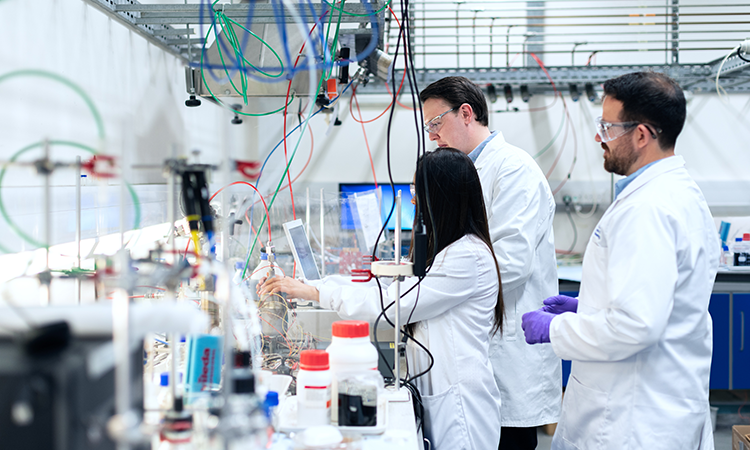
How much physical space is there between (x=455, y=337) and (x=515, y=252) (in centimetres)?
40

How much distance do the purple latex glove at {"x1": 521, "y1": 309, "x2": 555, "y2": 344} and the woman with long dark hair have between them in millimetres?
94

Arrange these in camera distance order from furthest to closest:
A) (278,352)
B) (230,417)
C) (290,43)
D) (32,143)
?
1. (290,43)
2. (278,352)
3. (32,143)
4. (230,417)

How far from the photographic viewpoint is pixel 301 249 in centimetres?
162

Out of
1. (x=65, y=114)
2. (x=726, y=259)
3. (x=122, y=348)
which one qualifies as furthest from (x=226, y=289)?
(x=726, y=259)

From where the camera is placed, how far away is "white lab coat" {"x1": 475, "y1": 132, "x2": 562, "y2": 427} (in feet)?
4.97

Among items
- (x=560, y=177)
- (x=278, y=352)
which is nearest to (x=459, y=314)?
(x=278, y=352)

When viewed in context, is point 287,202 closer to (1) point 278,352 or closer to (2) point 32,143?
(1) point 278,352

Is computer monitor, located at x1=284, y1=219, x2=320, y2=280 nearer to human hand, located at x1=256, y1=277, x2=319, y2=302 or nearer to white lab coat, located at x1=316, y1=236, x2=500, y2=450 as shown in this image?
human hand, located at x1=256, y1=277, x2=319, y2=302

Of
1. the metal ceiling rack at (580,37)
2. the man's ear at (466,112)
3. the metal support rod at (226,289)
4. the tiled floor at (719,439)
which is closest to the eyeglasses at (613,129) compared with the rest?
the man's ear at (466,112)

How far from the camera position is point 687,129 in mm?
3445

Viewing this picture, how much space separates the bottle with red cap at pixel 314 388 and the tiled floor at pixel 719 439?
189 cm

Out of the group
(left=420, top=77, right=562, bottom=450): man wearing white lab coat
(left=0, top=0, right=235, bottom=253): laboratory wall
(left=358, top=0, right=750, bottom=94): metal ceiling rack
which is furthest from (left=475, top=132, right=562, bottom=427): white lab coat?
(left=358, top=0, right=750, bottom=94): metal ceiling rack

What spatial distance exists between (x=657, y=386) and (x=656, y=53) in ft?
9.91

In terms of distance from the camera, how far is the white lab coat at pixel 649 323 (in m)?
1.04
